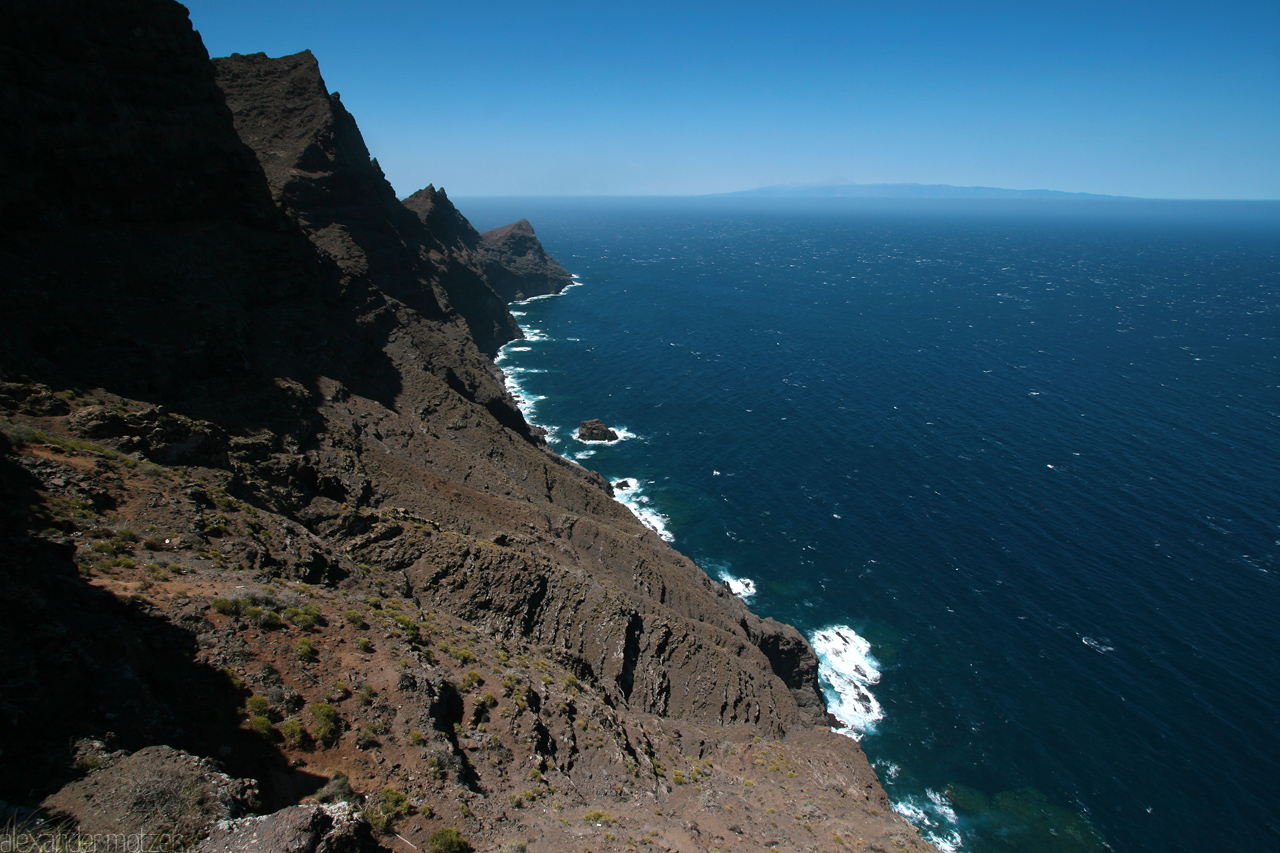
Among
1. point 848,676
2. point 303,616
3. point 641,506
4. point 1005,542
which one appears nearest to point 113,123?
point 303,616

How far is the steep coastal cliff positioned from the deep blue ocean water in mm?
13140

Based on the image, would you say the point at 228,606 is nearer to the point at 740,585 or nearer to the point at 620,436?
the point at 740,585

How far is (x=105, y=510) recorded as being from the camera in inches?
1017

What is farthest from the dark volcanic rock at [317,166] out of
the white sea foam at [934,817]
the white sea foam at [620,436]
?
the white sea foam at [934,817]

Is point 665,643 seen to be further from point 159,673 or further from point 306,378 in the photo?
point 306,378

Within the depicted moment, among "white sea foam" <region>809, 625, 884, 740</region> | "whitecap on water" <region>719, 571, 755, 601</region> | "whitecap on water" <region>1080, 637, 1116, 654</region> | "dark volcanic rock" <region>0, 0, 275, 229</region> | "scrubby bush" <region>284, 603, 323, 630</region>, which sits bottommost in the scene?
"white sea foam" <region>809, 625, 884, 740</region>

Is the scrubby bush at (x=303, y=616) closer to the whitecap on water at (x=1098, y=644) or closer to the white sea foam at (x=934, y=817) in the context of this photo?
the white sea foam at (x=934, y=817)

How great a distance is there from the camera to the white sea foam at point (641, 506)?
75562 mm

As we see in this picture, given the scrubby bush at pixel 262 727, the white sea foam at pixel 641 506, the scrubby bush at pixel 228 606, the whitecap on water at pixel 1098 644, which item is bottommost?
the whitecap on water at pixel 1098 644

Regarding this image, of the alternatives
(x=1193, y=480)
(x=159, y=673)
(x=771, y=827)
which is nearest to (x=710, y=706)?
(x=771, y=827)

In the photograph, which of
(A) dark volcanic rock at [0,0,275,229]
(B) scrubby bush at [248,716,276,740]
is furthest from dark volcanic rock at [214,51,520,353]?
(B) scrubby bush at [248,716,276,740]

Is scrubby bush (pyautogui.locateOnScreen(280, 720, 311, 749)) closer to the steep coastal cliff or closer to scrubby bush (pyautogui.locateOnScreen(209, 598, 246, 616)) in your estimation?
the steep coastal cliff

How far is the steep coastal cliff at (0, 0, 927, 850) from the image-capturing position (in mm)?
18344

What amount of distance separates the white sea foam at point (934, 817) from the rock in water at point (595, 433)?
63786 mm
